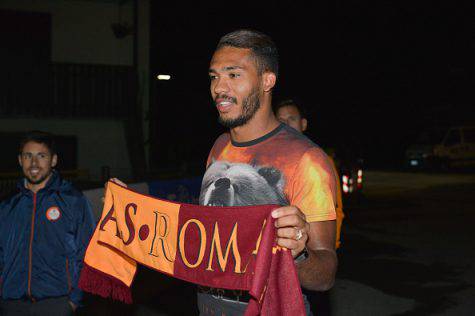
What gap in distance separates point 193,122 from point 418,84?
Result: 21417 mm

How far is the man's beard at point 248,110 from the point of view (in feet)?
9.45

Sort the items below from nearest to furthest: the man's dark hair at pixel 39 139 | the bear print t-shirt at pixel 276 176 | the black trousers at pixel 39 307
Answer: the bear print t-shirt at pixel 276 176 → the black trousers at pixel 39 307 → the man's dark hair at pixel 39 139

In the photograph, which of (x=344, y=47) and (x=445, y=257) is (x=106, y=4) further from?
(x=344, y=47)

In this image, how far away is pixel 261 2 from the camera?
26.3 metres

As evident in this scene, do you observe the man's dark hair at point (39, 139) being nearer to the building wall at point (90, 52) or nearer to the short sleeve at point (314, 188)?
the short sleeve at point (314, 188)

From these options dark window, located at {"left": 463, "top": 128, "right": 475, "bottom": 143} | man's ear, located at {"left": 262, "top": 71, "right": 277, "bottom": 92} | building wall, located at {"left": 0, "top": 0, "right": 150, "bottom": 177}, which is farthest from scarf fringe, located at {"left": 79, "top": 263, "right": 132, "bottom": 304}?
dark window, located at {"left": 463, "top": 128, "right": 475, "bottom": 143}

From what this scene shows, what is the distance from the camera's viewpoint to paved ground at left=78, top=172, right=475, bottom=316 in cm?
686

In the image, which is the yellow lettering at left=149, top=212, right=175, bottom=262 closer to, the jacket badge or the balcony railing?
the jacket badge

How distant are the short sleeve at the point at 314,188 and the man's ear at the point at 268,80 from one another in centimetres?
42

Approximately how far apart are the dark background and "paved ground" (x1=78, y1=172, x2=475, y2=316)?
8.13 m

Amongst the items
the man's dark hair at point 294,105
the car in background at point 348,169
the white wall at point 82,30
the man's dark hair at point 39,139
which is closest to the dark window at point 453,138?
the car in background at point 348,169

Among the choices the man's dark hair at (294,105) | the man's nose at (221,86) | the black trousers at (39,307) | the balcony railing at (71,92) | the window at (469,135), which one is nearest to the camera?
the man's nose at (221,86)

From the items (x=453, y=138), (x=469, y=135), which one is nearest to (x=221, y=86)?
(x=453, y=138)

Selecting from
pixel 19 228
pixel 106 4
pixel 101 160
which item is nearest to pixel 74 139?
pixel 101 160
